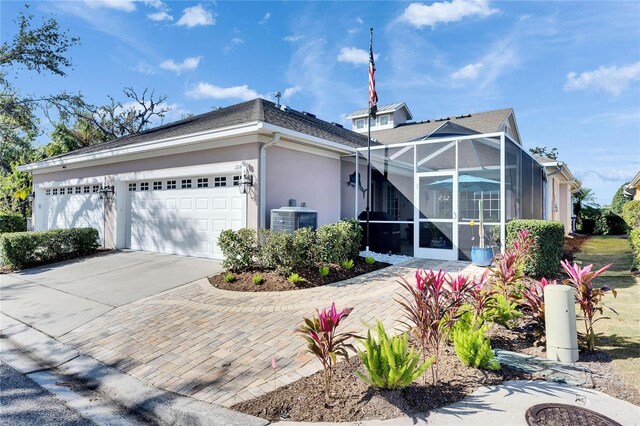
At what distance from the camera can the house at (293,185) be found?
339 inches

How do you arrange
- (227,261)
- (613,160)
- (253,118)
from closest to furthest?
(227,261), (253,118), (613,160)

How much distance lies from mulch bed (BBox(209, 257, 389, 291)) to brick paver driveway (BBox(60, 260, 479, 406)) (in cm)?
25

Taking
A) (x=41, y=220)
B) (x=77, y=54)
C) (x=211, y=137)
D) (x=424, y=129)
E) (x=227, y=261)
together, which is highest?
(x=77, y=54)

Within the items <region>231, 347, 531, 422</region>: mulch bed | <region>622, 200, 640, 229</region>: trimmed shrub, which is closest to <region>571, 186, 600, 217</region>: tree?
<region>622, 200, 640, 229</region>: trimmed shrub

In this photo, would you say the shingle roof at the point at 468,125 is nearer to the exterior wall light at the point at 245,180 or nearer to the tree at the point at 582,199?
the exterior wall light at the point at 245,180

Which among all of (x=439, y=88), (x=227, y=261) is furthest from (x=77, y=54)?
(x=439, y=88)

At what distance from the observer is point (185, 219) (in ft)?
33.1

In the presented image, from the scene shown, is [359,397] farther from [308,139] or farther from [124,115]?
[124,115]

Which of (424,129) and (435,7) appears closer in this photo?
(435,7)

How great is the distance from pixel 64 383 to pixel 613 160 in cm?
1935

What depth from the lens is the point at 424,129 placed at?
17203mm

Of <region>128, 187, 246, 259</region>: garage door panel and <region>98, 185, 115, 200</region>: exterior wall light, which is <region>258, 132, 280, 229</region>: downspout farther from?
<region>98, 185, 115, 200</region>: exterior wall light

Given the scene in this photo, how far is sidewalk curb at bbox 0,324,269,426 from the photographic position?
2.79m

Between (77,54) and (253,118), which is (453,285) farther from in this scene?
(77,54)
